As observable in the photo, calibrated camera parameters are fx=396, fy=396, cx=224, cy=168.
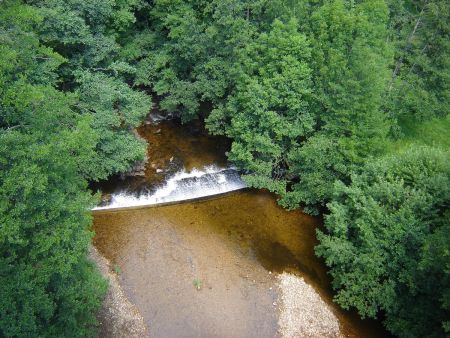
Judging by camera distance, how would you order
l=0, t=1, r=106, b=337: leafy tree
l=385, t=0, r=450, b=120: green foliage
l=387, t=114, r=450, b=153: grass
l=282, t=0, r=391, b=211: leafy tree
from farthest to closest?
l=387, t=114, r=450, b=153: grass < l=385, t=0, r=450, b=120: green foliage < l=282, t=0, r=391, b=211: leafy tree < l=0, t=1, r=106, b=337: leafy tree

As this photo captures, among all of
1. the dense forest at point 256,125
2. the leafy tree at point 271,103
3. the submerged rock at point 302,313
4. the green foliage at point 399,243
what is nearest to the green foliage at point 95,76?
the dense forest at point 256,125

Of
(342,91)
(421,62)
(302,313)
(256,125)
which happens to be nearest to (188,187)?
(256,125)

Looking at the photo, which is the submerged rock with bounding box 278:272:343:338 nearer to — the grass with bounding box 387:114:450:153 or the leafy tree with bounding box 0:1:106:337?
the leafy tree with bounding box 0:1:106:337

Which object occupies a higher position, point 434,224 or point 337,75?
point 337,75

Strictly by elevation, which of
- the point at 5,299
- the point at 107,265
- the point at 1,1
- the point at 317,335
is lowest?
the point at 317,335

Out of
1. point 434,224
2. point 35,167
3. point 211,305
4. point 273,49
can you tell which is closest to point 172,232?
point 211,305

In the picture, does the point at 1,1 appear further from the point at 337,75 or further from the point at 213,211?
the point at 337,75

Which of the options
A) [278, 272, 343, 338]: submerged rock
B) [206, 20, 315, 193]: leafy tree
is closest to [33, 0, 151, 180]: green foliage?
[206, 20, 315, 193]: leafy tree

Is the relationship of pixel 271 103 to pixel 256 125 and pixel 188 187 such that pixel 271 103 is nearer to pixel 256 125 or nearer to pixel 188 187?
pixel 256 125
